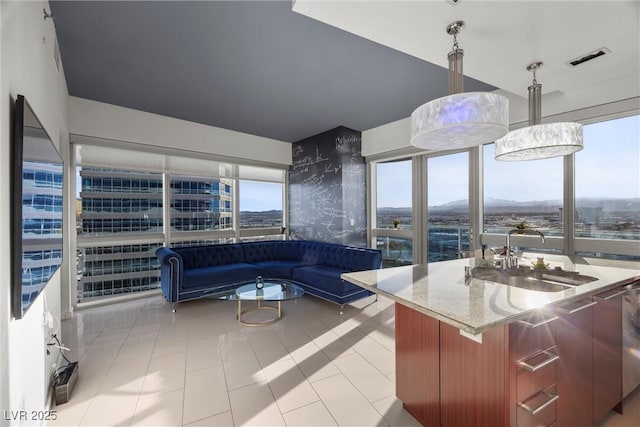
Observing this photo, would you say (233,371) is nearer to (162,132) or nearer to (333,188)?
(333,188)

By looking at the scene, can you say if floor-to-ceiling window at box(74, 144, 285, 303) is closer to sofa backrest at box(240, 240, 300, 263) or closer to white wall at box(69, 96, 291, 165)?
white wall at box(69, 96, 291, 165)

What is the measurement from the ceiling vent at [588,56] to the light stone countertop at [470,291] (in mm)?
1688

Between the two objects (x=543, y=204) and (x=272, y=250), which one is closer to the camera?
(x=543, y=204)

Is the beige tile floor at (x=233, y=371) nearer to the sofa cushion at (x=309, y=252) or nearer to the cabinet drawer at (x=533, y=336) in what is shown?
the cabinet drawer at (x=533, y=336)

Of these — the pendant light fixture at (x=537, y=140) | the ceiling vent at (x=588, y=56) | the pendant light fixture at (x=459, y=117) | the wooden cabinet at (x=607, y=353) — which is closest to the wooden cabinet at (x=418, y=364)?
the wooden cabinet at (x=607, y=353)

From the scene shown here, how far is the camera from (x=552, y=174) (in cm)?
319

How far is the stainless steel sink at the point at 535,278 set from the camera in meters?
1.61

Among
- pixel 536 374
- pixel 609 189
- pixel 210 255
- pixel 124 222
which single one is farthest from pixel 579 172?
pixel 124 222

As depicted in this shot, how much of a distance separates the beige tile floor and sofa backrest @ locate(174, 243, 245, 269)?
922 millimetres

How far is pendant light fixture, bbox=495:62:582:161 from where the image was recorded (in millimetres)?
1809

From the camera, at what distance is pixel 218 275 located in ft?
13.1

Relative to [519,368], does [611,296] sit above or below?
above

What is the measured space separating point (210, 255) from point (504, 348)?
13.9 feet

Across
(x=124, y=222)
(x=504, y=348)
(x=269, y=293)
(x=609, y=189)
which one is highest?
(x=609, y=189)
